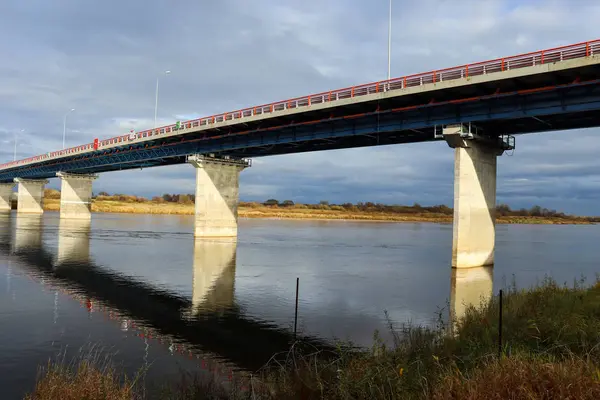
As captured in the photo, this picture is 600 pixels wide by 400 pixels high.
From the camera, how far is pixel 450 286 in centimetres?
2570

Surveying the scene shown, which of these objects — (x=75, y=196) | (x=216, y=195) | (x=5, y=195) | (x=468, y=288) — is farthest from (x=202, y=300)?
(x=5, y=195)

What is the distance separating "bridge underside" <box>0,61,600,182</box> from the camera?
28062mm

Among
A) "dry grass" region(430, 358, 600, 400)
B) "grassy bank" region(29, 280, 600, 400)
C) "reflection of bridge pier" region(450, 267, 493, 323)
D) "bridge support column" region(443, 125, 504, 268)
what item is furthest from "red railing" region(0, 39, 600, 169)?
"dry grass" region(430, 358, 600, 400)

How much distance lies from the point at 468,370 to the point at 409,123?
30.1m

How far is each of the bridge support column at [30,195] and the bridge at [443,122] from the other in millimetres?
80290

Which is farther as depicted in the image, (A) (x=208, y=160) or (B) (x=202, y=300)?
(A) (x=208, y=160)

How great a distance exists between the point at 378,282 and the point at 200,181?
110ft

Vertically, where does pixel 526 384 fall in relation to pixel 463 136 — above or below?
below

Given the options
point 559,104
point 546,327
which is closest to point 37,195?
point 559,104

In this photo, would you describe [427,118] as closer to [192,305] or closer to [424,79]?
[424,79]

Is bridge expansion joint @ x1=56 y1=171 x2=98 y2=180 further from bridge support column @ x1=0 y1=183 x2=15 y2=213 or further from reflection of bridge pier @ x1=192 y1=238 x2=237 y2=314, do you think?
reflection of bridge pier @ x1=192 y1=238 x2=237 y2=314

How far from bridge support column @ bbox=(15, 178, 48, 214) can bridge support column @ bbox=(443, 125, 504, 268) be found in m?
116

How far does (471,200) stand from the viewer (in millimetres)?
32719

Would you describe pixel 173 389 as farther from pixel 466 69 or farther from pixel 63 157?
pixel 63 157
